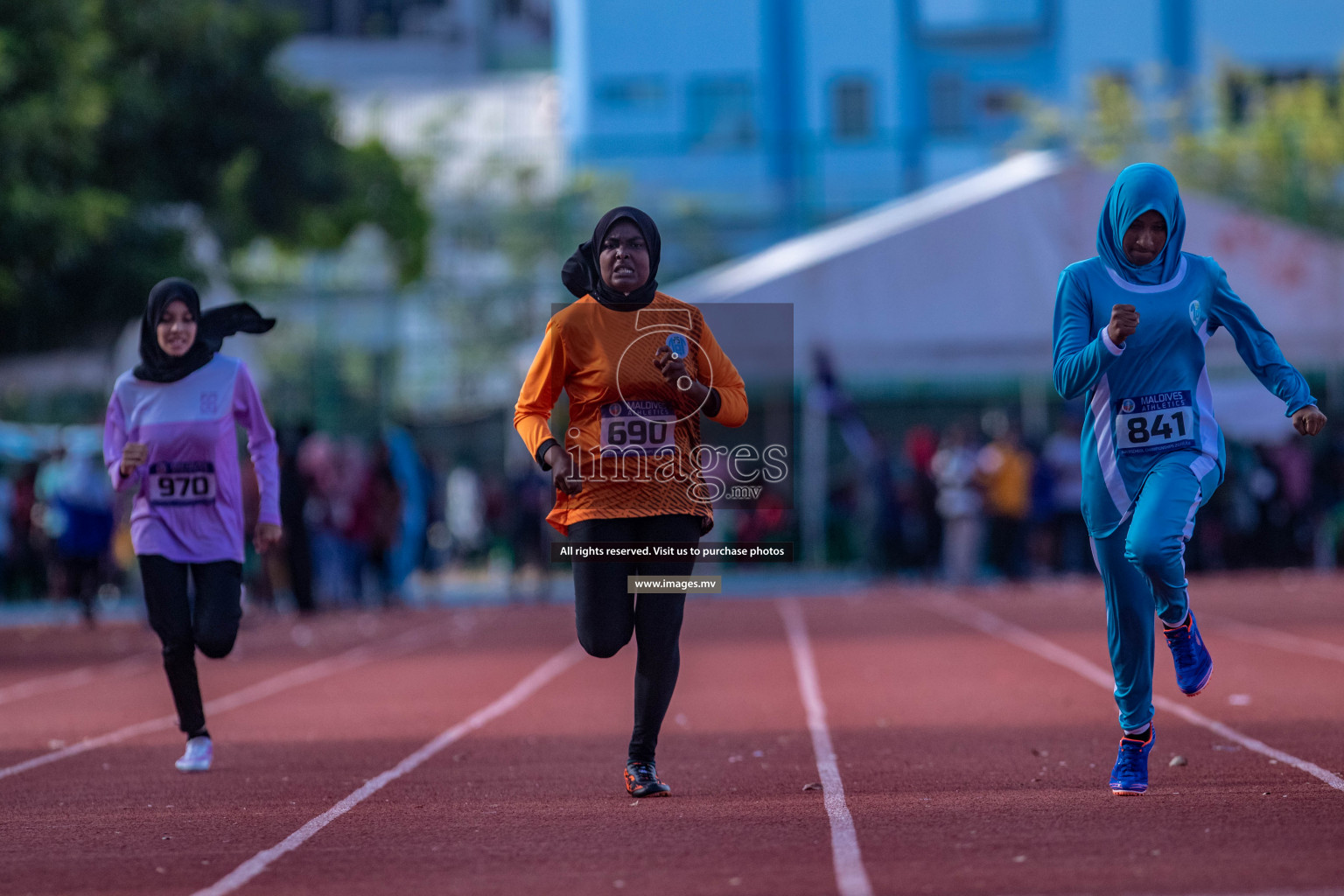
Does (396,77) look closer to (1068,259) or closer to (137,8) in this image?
(137,8)

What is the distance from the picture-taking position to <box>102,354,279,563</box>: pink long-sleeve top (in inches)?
362

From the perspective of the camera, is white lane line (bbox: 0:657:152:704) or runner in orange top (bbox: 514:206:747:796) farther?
white lane line (bbox: 0:657:152:704)

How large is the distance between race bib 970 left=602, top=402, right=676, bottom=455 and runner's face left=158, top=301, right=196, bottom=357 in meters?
2.64

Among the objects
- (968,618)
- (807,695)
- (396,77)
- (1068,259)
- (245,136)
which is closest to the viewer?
(807,695)

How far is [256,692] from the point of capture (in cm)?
1393

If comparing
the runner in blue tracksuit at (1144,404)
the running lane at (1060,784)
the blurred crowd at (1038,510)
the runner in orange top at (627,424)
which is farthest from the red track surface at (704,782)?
the blurred crowd at (1038,510)

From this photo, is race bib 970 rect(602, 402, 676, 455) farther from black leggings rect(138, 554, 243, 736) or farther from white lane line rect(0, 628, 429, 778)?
white lane line rect(0, 628, 429, 778)

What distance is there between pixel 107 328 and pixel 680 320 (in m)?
18.9

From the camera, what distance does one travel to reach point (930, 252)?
21438mm

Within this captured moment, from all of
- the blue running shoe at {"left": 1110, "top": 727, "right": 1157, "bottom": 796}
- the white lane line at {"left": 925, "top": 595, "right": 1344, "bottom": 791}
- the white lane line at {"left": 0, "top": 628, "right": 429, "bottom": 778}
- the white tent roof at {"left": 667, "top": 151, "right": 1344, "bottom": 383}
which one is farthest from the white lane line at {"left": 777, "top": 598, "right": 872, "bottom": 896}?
the white tent roof at {"left": 667, "top": 151, "right": 1344, "bottom": 383}

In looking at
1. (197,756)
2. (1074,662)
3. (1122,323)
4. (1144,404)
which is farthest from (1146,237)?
(1074,662)

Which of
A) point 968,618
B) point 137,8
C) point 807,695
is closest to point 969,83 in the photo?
point 137,8

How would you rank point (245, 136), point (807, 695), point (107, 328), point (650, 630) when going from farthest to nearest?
point (245, 136), point (107, 328), point (807, 695), point (650, 630)

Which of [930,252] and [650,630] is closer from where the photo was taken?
[650,630]
